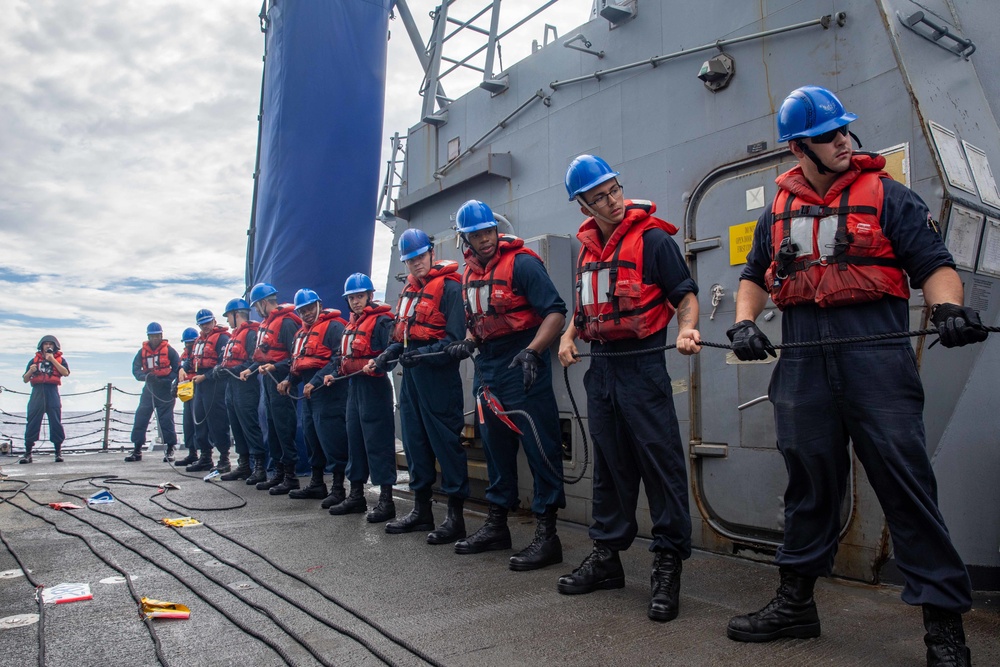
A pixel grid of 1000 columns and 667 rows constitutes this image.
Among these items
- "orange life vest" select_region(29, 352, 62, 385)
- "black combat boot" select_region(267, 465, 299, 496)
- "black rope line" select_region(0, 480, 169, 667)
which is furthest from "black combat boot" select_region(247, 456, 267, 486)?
"orange life vest" select_region(29, 352, 62, 385)

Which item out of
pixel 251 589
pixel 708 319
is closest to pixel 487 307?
pixel 708 319

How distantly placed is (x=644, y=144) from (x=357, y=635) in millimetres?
2740

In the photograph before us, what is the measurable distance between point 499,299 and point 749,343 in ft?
4.73

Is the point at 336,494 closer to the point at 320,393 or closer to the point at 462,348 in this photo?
the point at 320,393

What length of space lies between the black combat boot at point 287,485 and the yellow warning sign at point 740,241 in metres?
3.97

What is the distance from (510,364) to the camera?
3254 mm

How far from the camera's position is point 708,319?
3.30 metres

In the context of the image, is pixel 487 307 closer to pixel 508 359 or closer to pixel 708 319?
pixel 508 359

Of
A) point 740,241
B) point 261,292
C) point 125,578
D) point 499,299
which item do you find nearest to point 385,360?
point 499,299

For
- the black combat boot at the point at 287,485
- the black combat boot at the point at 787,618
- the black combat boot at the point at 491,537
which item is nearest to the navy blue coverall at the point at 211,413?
the black combat boot at the point at 287,485

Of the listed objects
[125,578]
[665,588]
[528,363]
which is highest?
[528,363]

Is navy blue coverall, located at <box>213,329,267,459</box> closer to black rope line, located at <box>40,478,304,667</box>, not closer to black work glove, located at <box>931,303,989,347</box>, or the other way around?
black rope line, located at <box>40,478,304,667</box>

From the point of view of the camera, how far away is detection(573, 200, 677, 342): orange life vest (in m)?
2.60

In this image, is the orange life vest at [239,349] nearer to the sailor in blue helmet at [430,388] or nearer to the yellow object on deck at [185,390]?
the yellow object on deck at [185,390]
